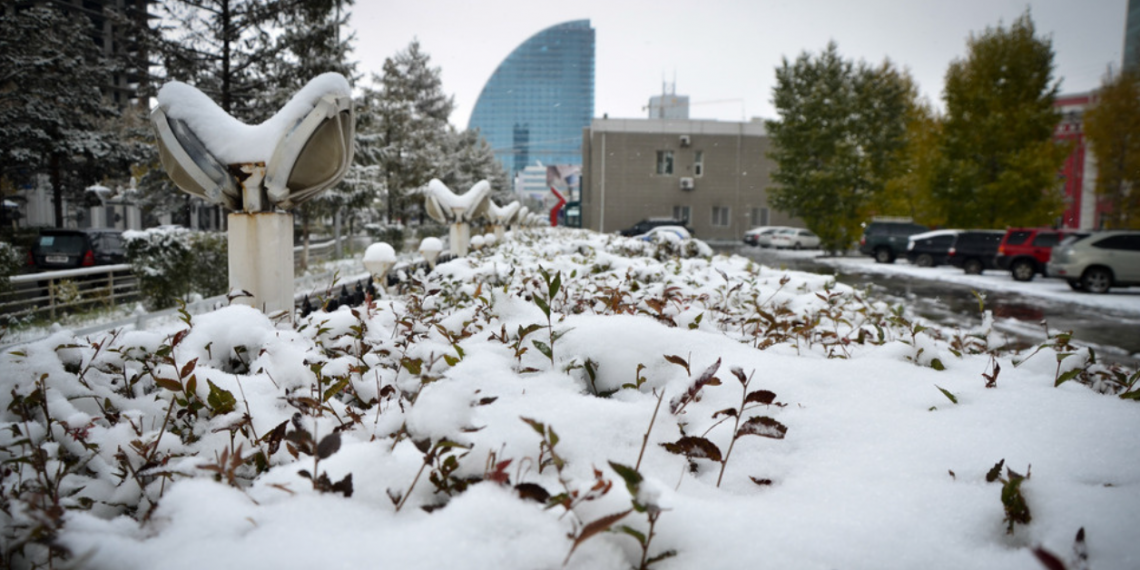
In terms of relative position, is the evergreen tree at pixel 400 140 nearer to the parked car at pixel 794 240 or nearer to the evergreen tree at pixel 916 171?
the parked car at pixel 794 240

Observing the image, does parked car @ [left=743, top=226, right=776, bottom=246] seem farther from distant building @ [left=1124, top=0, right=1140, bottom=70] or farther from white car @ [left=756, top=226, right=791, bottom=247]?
distant building @ [left=1124, top=0, right=1140, bottom=70]

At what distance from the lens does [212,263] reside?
35.3ft

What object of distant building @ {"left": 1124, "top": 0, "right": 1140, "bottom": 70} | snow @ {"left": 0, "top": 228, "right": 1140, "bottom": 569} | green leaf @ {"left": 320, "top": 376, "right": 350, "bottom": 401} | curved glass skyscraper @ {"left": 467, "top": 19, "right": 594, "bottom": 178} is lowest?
snow @ {"left": 0, "top": 228, "right": 1140, "bottom": 569}

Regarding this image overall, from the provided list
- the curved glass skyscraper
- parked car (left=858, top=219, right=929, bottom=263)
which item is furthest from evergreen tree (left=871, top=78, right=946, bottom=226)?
the curved glass skyscraper

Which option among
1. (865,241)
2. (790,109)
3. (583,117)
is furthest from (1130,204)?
(583,117)

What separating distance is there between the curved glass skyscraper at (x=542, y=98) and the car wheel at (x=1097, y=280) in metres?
85.1

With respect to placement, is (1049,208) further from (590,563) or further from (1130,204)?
(590,563)

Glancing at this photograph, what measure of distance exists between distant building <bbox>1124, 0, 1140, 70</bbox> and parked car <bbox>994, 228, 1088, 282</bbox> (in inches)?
566

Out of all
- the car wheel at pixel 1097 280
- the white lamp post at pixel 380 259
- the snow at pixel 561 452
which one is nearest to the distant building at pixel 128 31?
the white lamp post at pixel 380 259

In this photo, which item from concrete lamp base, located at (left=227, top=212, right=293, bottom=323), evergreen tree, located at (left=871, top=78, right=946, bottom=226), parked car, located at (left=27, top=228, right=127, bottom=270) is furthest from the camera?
evergreen tree, located at (left=871, top=78, right=946, bottom=226)

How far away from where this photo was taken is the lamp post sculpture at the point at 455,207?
9.66 m

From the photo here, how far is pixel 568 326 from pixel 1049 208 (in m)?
30.9

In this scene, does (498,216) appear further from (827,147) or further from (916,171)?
(916,171)

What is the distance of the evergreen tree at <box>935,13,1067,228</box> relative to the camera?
77.9 feet
